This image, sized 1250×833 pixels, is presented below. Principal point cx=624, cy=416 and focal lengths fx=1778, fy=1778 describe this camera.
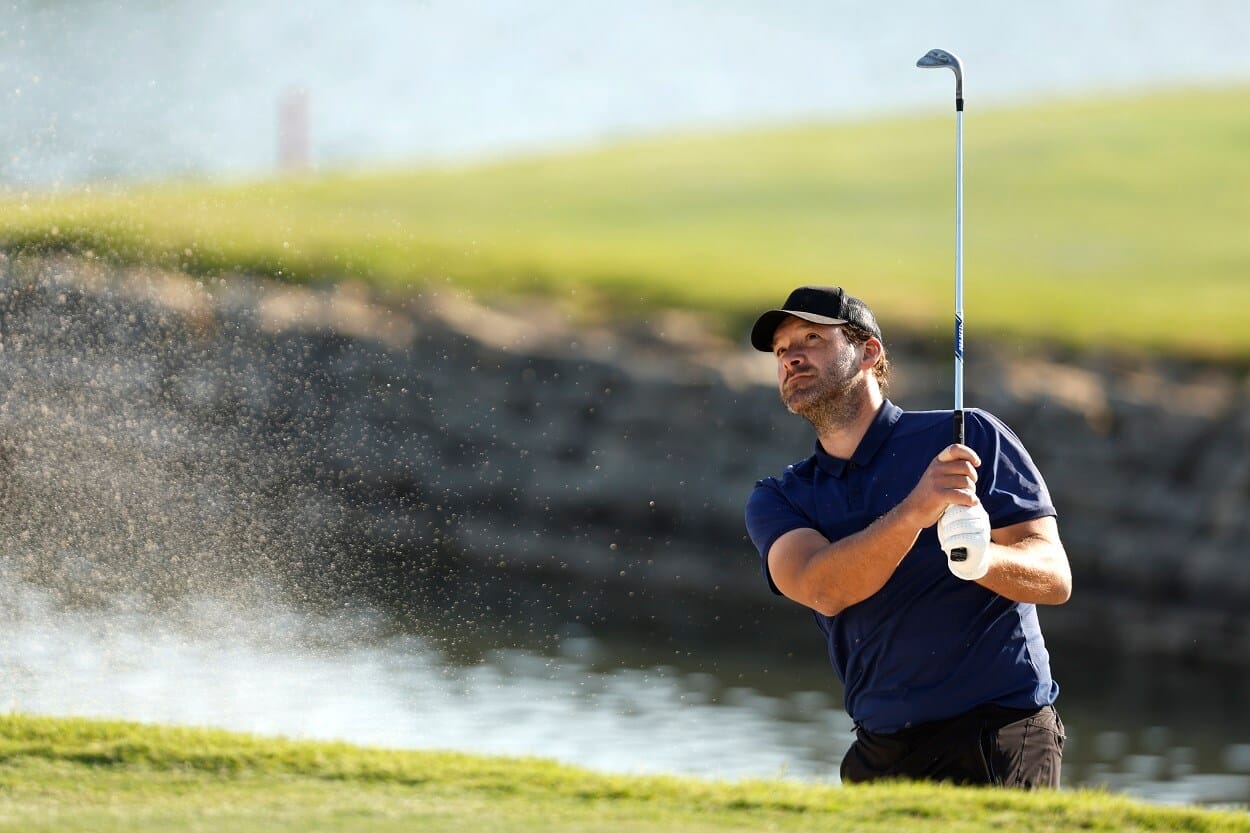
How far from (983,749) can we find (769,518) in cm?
76

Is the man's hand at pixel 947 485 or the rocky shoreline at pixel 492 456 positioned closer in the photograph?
the man's hand at pixel 947 485

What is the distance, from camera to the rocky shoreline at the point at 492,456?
44.2 feet

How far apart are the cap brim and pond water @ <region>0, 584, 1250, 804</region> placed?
434 cm

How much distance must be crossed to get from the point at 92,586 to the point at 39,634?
1356mm

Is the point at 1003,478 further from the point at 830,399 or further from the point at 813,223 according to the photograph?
the point at 813,223

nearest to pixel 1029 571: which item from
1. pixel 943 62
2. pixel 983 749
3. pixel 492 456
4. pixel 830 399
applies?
pixel 983 749

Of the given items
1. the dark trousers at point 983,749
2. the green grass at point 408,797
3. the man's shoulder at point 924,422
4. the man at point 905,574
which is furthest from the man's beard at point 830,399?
the green grass at point 408,797

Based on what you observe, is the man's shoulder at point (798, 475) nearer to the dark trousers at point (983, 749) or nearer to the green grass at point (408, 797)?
the dark trousers at point (983, 749)

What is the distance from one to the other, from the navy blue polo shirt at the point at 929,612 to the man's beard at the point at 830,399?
3.0 inches

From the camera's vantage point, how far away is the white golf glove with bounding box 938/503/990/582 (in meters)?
3.74

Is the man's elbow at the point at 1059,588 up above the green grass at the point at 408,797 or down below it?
above

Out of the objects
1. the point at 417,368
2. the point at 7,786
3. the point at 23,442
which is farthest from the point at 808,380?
the point at 417,368

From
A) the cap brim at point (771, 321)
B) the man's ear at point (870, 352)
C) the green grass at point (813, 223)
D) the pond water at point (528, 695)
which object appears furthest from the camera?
the green grass at point (813, 223)

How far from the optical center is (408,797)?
435cm
